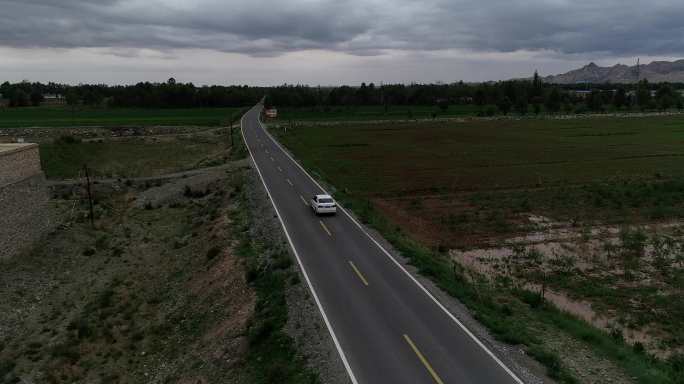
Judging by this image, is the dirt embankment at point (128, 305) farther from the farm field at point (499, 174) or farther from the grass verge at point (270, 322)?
the farm field at point (499, 174)

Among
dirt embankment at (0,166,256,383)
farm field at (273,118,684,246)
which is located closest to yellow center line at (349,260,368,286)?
dirt embankment at (0,166,256,383)

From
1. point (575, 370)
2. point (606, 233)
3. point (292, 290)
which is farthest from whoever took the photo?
point (606, 233)

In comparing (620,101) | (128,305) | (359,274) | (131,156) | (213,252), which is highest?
(620,101)

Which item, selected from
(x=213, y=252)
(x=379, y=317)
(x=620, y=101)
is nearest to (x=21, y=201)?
(x=213, y=252)

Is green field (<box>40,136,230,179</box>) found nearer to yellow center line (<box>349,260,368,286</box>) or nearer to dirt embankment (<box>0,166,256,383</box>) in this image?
dirt embankment (<box>0,166,256,383</box>)

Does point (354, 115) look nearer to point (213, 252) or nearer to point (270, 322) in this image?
point (213, 252)

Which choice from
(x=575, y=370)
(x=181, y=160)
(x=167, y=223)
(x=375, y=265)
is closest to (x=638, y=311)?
(x=575, y=370)

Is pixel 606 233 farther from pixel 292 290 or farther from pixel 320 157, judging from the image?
pixel 320 157
